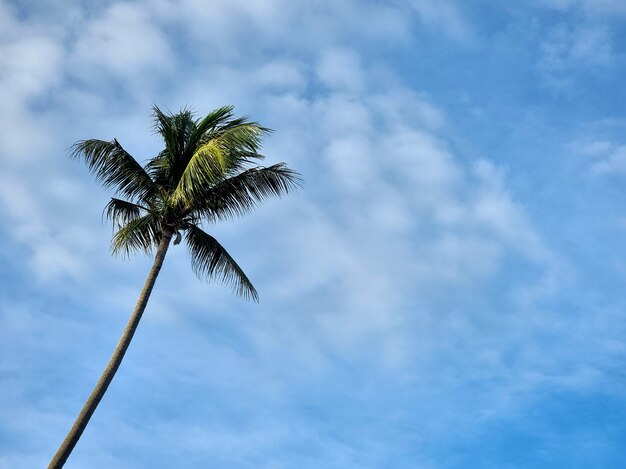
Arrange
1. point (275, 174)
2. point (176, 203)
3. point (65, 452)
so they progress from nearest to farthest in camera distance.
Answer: point (65, 452), point (176, 203), point (275, 174)

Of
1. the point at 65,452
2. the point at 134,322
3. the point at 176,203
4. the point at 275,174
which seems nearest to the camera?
the point at 65,452

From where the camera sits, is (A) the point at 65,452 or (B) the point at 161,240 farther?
(B) the point at 161,240

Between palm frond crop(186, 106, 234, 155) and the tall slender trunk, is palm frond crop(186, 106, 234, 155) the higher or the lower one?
the higher one

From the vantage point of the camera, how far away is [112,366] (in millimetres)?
18125

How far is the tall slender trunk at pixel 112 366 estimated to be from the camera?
16.5 meters

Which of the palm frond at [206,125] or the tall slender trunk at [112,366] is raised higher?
the palm frond at [206,125]

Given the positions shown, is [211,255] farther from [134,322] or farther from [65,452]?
[65,452]

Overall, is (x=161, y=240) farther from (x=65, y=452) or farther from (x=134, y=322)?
(x=65, y=452)

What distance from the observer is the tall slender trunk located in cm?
1652

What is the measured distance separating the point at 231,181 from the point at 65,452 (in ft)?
29.2

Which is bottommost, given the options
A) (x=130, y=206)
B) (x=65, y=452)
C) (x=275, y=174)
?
(x=65, y=452)

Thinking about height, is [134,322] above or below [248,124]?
below

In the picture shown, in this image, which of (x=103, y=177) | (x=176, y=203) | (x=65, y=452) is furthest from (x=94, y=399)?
(x=103, y=177)

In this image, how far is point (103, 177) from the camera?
22156 millimetres
